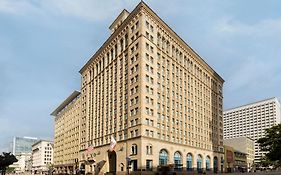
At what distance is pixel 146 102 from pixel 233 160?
8597 cm

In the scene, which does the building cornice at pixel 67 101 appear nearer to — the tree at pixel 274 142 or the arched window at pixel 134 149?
the arched window at pixel 134 149

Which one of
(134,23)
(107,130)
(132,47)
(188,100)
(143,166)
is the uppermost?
(134,23)

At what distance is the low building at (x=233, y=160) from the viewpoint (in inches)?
5525

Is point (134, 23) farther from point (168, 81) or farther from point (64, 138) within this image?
point (64, 138)

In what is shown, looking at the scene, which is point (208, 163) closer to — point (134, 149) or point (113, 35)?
point (134, 149)

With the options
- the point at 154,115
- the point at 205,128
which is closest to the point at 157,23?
the point at 154,115

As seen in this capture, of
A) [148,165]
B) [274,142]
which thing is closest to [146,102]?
[148,165]

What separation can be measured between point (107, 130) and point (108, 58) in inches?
847

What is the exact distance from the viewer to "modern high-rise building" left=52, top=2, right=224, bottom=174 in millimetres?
80000

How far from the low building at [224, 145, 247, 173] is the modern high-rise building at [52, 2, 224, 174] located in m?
15.3

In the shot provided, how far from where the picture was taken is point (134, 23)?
8569cm

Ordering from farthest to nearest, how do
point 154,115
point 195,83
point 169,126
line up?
point 195,83 < point 169,126 < point 154,115

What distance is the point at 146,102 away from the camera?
260 ft

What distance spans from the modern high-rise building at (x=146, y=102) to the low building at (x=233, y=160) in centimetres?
1530
